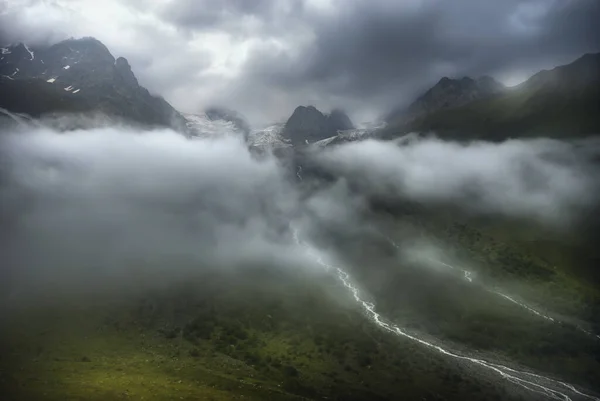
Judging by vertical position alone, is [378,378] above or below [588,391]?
below

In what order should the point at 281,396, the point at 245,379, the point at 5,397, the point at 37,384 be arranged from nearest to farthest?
the point at 5,397 → the point at 37,384 → the point at 281,396 → the point at 245,379

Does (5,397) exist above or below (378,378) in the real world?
below

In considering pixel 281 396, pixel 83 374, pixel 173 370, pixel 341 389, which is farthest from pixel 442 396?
pixel 83 374

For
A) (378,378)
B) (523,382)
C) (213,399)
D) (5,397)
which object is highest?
(523,382)

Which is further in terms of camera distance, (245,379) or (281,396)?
(245,379)

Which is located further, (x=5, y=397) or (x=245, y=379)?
(x=245, y=379)

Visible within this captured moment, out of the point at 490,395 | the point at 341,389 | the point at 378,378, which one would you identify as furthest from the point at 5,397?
the point at 490,395

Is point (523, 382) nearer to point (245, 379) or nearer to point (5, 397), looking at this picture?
point (245, 379)

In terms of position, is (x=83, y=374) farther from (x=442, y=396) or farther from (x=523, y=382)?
(x=523, y=382)

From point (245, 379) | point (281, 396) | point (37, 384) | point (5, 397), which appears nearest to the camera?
point (5, 397)
